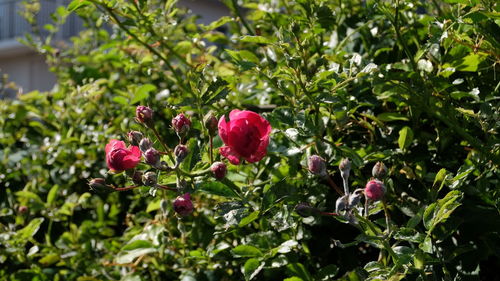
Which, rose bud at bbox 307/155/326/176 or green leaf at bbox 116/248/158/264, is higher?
rose bud at bbox 307/155/326/176

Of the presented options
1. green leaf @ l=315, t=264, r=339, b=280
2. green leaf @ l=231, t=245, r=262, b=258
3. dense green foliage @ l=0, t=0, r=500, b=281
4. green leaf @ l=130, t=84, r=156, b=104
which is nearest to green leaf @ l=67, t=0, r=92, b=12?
dense green foliage @ l=0, t=0, r=500, b=281

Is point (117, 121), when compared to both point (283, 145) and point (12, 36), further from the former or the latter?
point (12, 36)

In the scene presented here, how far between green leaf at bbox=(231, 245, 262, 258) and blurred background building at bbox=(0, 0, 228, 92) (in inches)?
466

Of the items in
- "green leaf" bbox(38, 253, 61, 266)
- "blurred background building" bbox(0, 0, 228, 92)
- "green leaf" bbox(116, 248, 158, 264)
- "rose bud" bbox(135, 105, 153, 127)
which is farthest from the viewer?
"blurred background building" bbox(0, 0, 228, 92)

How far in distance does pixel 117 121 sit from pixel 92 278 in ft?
1.51

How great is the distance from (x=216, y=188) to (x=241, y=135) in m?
0.09

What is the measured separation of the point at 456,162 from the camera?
42.7 inches

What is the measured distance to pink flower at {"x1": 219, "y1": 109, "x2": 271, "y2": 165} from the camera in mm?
794

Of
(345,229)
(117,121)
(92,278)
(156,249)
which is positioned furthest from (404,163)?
(117,121)

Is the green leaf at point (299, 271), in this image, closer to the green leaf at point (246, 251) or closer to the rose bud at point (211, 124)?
the green leaf at point (246, 251)

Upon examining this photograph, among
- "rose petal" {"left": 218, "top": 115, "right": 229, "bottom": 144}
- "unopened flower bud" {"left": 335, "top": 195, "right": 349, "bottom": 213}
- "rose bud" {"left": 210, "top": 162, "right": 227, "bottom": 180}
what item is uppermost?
"rose petal" {"left": 218, "top": 115, "right": 229, "bottom": 144}

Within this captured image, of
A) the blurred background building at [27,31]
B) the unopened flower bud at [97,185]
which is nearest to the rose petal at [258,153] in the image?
the unopened flower bud at [97,185]

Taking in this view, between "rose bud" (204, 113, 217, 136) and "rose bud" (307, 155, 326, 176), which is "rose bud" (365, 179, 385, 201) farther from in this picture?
"rose bud" (204, 113, 217, 136)

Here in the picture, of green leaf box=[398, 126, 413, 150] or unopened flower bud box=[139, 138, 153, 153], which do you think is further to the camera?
green leaf box=[398, 126, 413, 150]
